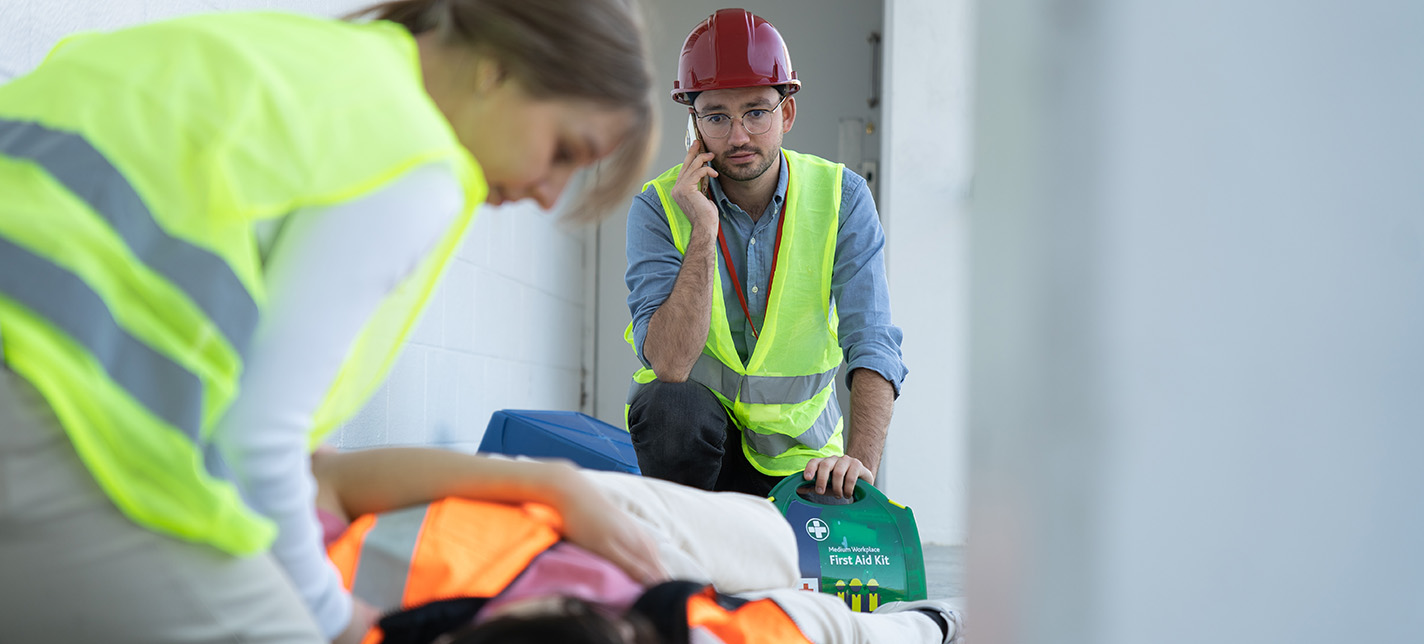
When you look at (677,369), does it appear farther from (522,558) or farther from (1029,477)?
(1029,477)

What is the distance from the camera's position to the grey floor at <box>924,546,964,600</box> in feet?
7.62

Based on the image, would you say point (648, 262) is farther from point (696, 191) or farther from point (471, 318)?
point (471, 318)

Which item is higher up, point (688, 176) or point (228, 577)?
point (688, 176)

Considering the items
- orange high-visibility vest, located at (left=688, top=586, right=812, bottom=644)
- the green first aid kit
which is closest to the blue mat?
the green first aid kit

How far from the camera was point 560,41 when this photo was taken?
0.88m

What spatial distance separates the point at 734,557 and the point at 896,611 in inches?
16.3

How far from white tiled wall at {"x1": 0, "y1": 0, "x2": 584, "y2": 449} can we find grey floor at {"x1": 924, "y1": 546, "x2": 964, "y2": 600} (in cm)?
125

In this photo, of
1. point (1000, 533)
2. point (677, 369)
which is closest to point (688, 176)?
point (677, 369)

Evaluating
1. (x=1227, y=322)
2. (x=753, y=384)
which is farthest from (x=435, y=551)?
(x=753, y=384)

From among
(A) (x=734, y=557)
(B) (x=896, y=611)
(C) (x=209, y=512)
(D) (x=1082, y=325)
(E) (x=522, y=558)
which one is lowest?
(B) (x=896, y=611)

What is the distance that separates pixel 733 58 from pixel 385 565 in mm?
1571

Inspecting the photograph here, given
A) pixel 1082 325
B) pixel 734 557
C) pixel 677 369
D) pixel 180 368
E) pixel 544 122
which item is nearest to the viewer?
pixel 1082 325

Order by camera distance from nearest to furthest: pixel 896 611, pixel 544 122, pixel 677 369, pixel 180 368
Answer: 1. pixel 180 368
2. pixel 544 122
3. pixel 896 611
4. pixel 677 369

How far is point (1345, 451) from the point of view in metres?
0.47
